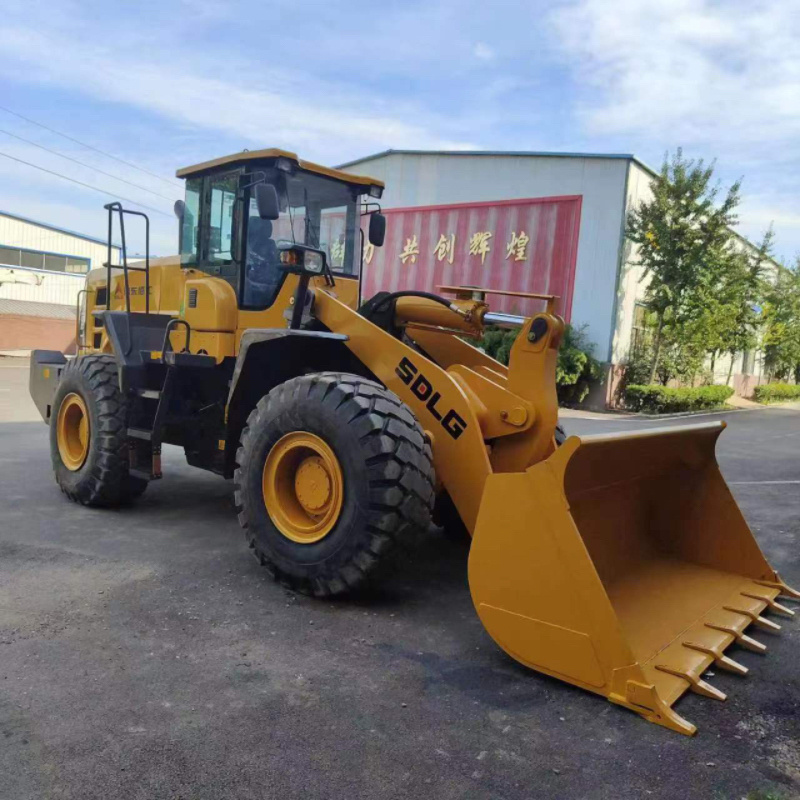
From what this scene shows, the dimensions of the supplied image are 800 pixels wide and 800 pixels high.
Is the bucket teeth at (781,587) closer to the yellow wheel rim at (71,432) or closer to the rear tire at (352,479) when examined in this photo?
the rear tire at (352,479)

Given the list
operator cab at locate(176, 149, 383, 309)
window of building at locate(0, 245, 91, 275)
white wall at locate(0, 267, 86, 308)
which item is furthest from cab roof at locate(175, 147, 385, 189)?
window of building at locate(0, 245, 91, 275)

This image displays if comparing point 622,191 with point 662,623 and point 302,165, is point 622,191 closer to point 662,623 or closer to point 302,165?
point 302,165

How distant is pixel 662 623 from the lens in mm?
3568

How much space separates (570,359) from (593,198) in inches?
174

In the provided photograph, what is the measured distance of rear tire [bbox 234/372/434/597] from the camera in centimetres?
379

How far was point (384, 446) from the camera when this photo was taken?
3781mm

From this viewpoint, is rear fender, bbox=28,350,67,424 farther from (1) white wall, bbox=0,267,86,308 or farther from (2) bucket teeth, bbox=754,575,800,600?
(1) white wall, bbox=0,267,86,308

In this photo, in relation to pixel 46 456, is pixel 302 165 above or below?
above

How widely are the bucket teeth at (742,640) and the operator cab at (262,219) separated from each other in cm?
345

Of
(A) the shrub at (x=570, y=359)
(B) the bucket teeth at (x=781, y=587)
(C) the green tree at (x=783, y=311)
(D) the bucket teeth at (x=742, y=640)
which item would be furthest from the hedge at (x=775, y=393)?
(D) the bucket teeth at (x=742, y=640)

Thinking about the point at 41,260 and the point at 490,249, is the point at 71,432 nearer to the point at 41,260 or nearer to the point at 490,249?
the point at 490,249

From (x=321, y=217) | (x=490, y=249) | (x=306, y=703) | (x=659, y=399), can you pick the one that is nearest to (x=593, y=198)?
(x=490, y=249)

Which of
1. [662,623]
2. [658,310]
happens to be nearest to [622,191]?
[658,310]

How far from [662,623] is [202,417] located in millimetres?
3583
